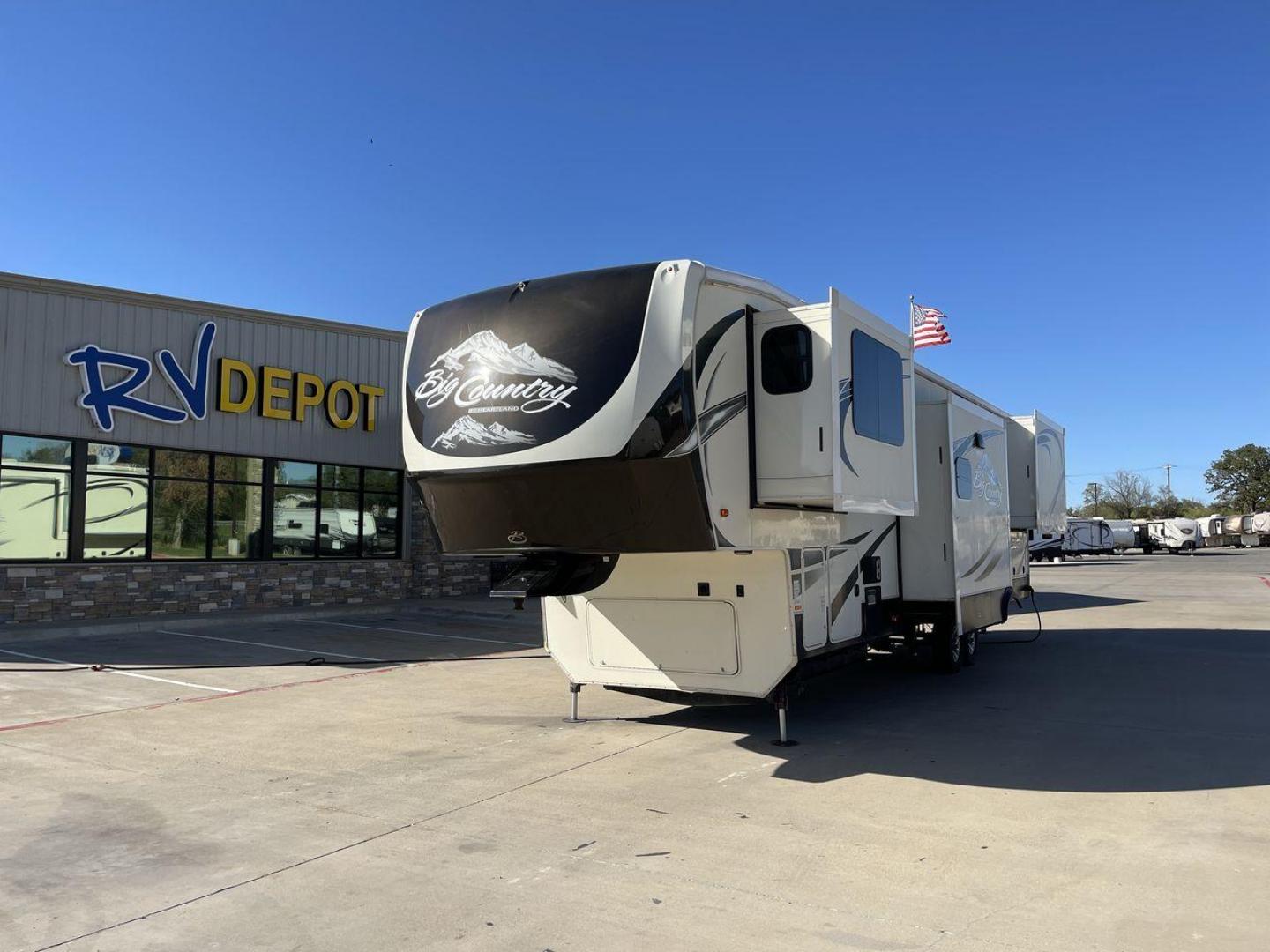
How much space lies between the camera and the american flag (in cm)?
2373

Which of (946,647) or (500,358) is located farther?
(946,647)

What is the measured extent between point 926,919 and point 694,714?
4794 millimetres

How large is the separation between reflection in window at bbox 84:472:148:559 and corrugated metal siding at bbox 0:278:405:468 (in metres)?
0.76

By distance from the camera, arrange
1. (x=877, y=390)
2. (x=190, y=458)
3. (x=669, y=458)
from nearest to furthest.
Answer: (x=669, y=458)
(x=877, y=390)
(x=190, y=458)

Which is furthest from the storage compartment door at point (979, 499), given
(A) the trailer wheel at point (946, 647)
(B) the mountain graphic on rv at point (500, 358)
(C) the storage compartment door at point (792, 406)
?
(B) the mountain graphic on rv at point (500, 358)

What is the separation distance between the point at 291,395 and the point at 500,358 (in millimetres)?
13140

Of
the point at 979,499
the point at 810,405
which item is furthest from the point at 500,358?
the point at 979,499

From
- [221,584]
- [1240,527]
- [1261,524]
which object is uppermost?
[1261,524]

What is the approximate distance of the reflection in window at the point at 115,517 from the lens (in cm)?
1577

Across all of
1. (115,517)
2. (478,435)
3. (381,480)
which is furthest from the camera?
(381,480)

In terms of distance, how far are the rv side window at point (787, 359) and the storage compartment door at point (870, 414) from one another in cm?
21

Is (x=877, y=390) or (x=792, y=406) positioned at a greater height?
(x=877, y=390)

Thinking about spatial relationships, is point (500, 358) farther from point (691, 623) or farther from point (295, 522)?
point (295, 522)

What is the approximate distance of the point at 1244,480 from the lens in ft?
298
